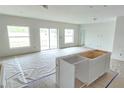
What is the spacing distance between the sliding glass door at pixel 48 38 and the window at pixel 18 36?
123 cm

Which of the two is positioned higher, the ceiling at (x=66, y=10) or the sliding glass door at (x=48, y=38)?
the ceiling at (x=66, y=10)

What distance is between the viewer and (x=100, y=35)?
805 centimetres

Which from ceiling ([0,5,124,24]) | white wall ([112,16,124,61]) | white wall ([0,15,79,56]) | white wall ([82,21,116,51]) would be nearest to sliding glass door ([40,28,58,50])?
white wall ([0,15,79,56])

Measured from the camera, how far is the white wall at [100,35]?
7.29 m

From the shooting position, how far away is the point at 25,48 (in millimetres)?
6480

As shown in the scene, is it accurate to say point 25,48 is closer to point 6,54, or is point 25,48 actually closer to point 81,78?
point 6,54

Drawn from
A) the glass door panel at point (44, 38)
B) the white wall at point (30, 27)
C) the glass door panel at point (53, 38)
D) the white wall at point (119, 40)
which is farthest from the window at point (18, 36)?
the white wall at point (119, 40)

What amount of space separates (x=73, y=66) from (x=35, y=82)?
1460 millimetres

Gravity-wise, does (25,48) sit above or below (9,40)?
below

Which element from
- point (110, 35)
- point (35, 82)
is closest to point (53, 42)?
point (110, 35)

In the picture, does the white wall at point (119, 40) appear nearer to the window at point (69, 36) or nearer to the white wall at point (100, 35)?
the white wall at point (100, 35)

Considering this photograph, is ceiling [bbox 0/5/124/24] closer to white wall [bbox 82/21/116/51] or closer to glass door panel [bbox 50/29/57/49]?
white wall [bbox 82/21/116/51]
